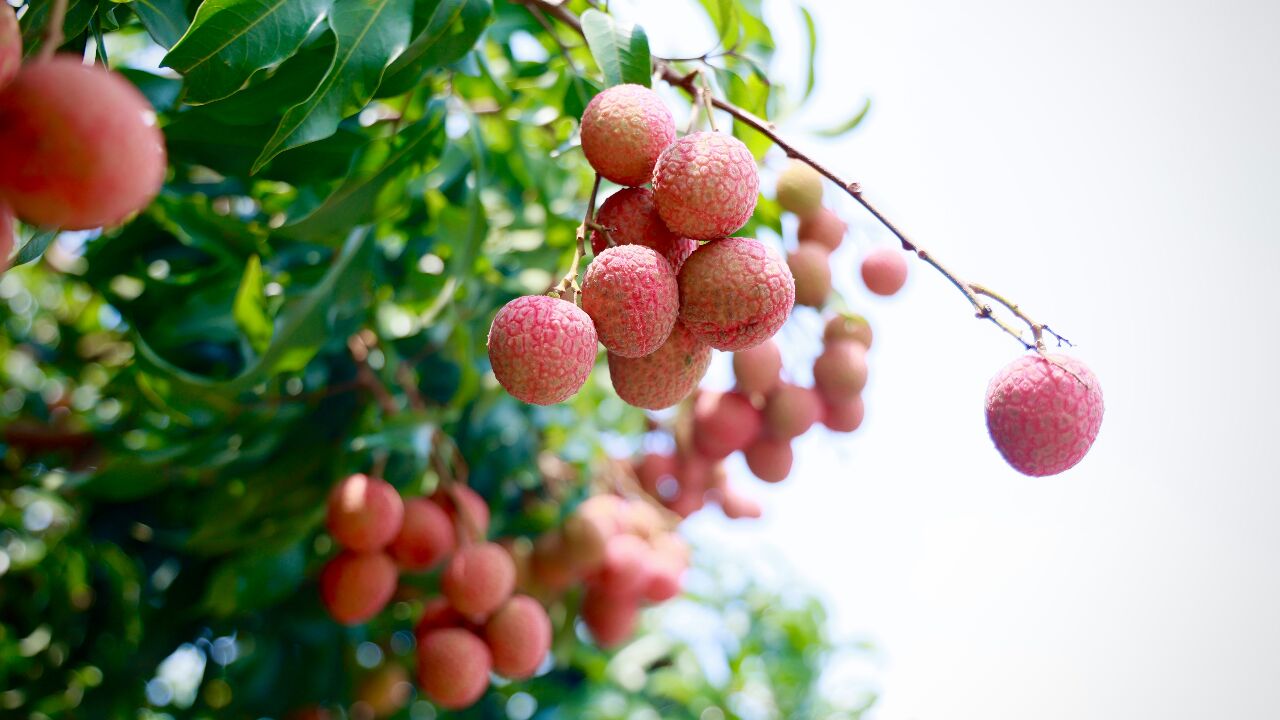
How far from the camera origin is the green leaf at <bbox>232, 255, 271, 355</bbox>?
4.22 ft

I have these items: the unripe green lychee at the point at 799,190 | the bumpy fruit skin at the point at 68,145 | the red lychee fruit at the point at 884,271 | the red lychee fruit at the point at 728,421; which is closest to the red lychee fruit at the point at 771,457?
the red lychee fruit at the point at 728,421

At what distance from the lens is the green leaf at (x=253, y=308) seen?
129 centimetres

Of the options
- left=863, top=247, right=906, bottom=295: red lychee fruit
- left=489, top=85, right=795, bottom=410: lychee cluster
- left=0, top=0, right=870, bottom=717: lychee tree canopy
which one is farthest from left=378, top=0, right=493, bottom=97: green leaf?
left=863, top=247, right=906, bottom=295: red lychee fruit

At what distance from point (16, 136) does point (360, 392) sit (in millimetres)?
1132

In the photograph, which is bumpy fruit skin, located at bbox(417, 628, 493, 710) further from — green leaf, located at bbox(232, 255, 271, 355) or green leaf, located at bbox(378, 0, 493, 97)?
green leaf, located at bbox(378, 0, 493, 97)

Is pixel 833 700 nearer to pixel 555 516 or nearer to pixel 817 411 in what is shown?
pixel 555 516

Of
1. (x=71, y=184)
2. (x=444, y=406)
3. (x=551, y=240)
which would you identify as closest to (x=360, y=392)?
(x=444, y=406)

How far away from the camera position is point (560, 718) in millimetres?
2133

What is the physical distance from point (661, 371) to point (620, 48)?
0.32m

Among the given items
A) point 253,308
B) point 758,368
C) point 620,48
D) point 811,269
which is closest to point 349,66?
point 620,48

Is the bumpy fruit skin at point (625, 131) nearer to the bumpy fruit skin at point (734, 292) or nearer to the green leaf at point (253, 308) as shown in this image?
the bumpy fruit skin at point (734, 292)

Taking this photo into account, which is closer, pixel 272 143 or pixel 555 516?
pixel 272 143

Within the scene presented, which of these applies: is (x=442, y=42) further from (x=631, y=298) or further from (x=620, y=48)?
(x=631, y=298)

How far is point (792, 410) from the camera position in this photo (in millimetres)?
1483
